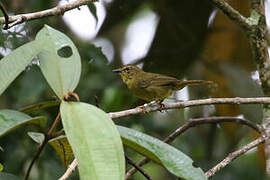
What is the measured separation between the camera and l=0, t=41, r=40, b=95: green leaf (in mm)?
1521

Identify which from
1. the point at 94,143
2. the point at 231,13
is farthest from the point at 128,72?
the point at 94,143

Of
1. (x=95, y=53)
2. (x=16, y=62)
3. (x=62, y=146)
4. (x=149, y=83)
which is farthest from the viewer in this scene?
(x=149, y=83)

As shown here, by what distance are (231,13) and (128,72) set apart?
1.91m

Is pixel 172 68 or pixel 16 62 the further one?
pixel 172 68

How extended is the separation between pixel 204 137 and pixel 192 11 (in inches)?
48.3

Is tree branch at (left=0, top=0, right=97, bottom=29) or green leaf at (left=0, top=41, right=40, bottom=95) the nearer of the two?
green leaf at (left=0, top=41, right=40, bottom=95)

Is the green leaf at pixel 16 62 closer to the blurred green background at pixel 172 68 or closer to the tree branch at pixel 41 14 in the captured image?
the tree branch at pixel 41 14

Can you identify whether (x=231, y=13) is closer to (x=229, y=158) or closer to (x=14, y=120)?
(x=229, y=158)

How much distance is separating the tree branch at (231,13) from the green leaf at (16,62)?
1.19 metres

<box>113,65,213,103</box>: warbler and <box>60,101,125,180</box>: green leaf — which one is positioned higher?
<box>60,101,125,180</box>: green leaf

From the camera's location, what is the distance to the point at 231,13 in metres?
2.48

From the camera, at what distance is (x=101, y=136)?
1382 millimetres

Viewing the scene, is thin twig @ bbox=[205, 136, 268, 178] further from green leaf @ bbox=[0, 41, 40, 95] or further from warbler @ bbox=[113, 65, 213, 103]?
warbler @ bbox=[113, 65, 213, 103]

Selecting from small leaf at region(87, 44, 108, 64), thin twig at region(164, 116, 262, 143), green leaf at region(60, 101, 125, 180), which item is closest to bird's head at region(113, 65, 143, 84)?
small leaf at region(87, 44, 108, 64)
